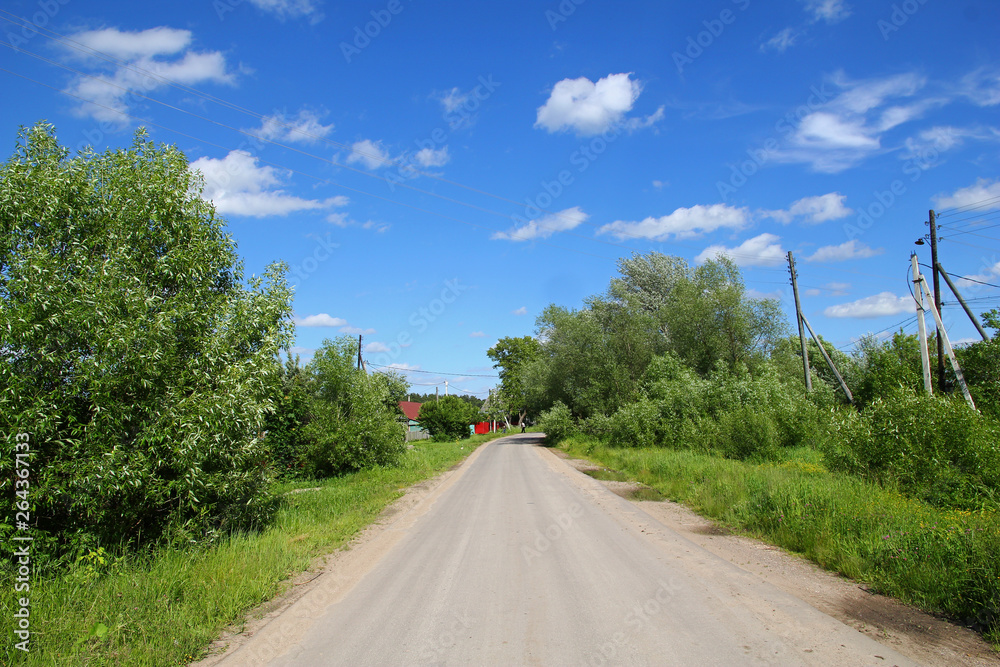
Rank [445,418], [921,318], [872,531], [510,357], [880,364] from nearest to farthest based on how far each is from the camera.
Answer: [872,531]
[921,318]
[880,364]
[445,418]
[510,357]

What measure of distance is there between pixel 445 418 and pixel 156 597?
4343cm

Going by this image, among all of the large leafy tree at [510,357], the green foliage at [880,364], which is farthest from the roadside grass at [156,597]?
the large leafy tree at [510,357]

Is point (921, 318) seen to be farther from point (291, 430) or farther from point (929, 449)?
point (291, 430)

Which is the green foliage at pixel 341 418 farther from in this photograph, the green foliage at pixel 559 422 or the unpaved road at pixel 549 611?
the green foliage at pixel 559 422

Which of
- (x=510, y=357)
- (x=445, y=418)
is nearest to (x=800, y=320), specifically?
(x=445, y=418)

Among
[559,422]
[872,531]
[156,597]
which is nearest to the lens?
[156,597]

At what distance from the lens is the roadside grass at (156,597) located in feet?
15.0

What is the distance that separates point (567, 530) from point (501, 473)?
1141 centimetres

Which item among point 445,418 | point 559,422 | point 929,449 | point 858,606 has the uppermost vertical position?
point 929,449

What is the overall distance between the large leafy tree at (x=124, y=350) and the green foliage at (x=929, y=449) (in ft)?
39.0

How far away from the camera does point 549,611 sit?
530cm

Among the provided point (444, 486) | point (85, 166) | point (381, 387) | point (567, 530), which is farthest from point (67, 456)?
point (381, 387)

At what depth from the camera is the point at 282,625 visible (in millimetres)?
5277

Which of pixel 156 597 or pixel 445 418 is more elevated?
pixel 445 418
